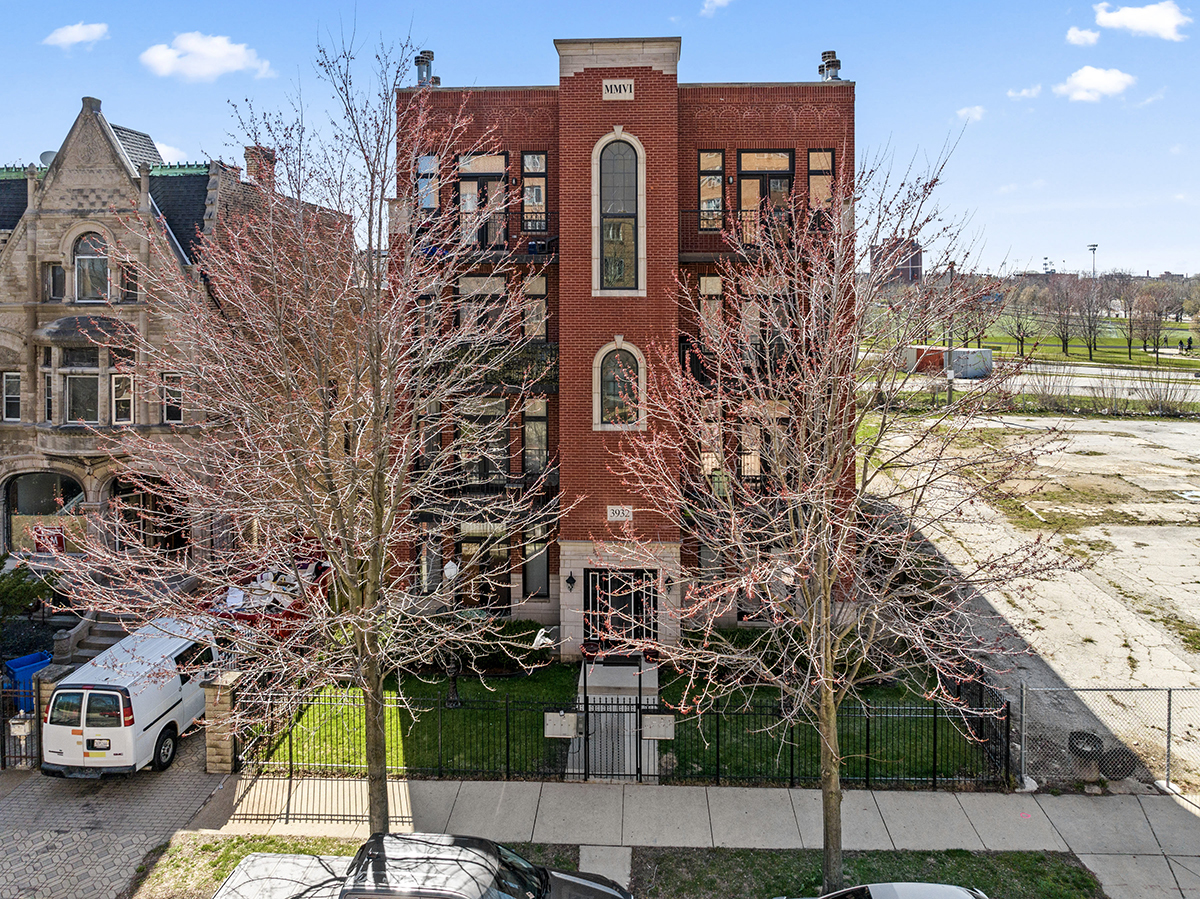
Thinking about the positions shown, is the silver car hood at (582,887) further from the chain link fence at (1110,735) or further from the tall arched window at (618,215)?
the tall arched window at (618,215)

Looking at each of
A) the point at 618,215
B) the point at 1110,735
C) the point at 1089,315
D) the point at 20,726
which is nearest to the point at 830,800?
→ the point at 1110,735

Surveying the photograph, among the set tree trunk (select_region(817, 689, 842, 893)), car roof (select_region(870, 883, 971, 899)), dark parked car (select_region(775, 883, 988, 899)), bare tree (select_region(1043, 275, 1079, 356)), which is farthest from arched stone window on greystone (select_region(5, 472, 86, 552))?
bare tree (select_region(1043, 275, 1079, 356))

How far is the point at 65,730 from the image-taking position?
12.7m

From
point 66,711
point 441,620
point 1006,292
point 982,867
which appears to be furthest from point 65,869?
point 1006,292

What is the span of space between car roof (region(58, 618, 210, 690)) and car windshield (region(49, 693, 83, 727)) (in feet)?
0.51

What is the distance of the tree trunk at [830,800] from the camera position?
9.98 m

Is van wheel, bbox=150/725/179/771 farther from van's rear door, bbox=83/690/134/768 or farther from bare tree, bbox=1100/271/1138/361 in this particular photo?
bare tree, bbox=1100/271/1138/361

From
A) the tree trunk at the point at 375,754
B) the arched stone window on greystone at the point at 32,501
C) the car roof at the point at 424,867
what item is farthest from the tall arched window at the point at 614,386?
the arched stone window on greystone at the point at 32,501

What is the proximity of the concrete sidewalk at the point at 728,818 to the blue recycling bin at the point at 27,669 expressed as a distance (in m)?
5.06

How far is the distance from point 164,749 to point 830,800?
10.9m

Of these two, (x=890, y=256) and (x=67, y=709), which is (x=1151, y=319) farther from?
(x=67, y=709)

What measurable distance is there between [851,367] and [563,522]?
908 centimetres

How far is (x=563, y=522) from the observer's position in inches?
712

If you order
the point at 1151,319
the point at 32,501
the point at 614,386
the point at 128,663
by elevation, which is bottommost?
the point at 128,663
